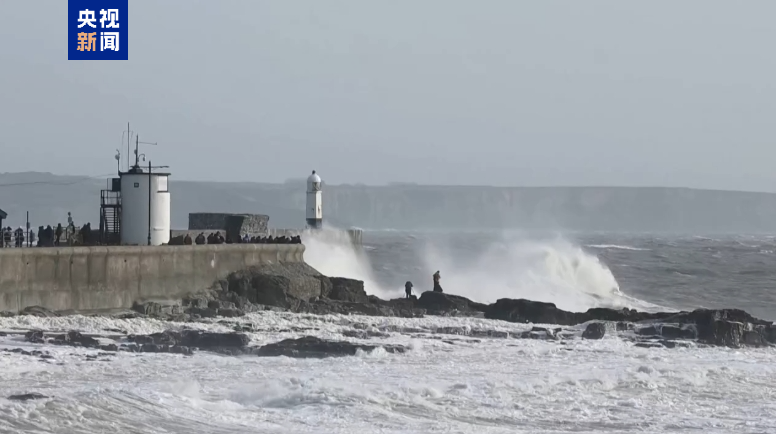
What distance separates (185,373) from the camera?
13.8m

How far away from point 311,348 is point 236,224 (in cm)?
1153

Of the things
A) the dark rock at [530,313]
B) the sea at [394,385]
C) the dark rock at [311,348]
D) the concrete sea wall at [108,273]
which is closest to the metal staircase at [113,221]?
the concrete sea wall at [108,273]

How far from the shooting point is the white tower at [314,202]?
32.3 meters

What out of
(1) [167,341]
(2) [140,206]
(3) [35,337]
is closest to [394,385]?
(1) [167,341]

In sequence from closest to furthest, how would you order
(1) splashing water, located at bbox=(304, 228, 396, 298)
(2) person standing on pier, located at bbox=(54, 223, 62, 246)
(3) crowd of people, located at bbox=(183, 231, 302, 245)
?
(2) person standing on pier, located at bbox=(54, 223, 62, 246)
(3) crowd of people, located at bbox=(183, 231, 302, 245)
(1) splashing water, located at bbox=(304, 228, 396, 298)

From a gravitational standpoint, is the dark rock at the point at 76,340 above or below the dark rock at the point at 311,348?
above

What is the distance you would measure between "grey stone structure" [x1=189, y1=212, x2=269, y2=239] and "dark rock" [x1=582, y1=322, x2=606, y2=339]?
9.38 meters

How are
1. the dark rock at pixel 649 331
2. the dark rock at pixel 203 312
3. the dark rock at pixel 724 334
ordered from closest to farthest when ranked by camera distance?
the dark rock at pixel 724 334
the dark rock at pixel 203 312
the dark rock at pixel 649 331

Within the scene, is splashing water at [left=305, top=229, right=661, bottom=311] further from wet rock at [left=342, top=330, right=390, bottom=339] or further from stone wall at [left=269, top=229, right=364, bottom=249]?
wet rock at [left=342, top=330, right=390, bottom=339]

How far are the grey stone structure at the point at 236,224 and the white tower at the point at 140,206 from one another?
4677mm

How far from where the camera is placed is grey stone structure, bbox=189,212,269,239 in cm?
2686

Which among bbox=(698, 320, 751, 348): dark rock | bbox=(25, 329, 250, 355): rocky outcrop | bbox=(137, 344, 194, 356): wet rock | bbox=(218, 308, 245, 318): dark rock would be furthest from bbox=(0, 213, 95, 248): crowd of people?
bbox=(698, 320, 751, 348): dark rock

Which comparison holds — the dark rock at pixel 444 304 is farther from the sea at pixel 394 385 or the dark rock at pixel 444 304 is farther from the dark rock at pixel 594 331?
the dark rock at pixel 594 331

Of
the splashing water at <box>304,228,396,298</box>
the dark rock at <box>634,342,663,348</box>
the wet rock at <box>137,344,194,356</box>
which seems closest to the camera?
the wet rock at <box>137,344,194,356</box>
